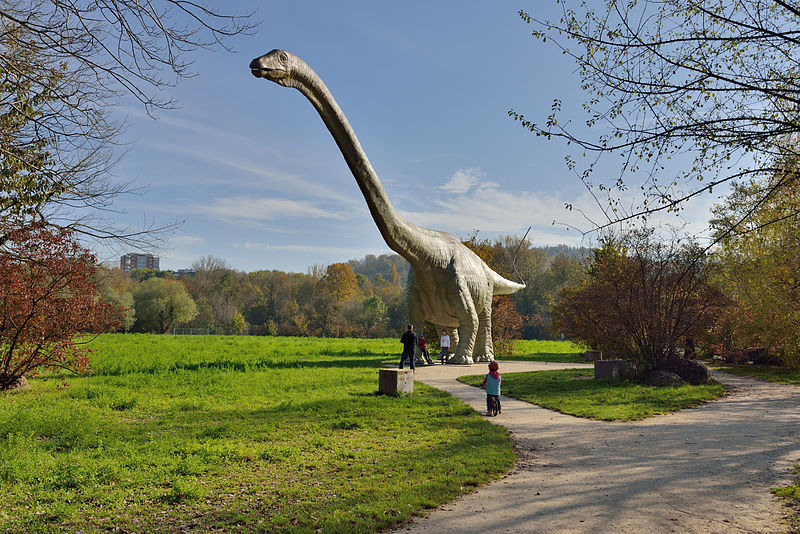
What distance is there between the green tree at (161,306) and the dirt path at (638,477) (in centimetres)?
4167

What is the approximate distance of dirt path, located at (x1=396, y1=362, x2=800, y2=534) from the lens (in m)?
3.94

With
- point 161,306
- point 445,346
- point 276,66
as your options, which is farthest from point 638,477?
point 161,306

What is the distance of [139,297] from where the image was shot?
4497 cm

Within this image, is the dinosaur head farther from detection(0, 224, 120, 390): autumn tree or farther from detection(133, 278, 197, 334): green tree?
detection(133, 278, 197, 334): green tree

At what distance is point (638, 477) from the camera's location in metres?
5.08

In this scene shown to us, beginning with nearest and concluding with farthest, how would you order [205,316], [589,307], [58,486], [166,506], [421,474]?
[166,506]
[58,486]
[421,474]
[589,307]
[205,316]

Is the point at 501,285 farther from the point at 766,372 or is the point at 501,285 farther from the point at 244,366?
the point at 244,366

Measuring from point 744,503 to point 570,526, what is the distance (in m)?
1.81

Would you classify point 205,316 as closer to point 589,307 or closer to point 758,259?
point 589,307

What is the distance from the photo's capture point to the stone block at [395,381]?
31.5 ft

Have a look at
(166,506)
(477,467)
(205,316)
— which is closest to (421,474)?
(477,467)

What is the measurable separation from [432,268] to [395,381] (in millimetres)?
5519

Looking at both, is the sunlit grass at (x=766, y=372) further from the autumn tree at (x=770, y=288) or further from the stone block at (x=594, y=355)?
the stone block at (x=594, y=355)

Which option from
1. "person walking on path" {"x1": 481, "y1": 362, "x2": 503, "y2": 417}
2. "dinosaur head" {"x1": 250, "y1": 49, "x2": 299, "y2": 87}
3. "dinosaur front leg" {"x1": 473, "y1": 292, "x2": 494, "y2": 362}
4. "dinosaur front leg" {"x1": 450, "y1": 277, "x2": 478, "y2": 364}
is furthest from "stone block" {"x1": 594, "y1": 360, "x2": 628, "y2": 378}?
"dinosaur head" {"x1": 250, "y1": 49, "x2": 299, "y2": 87}
